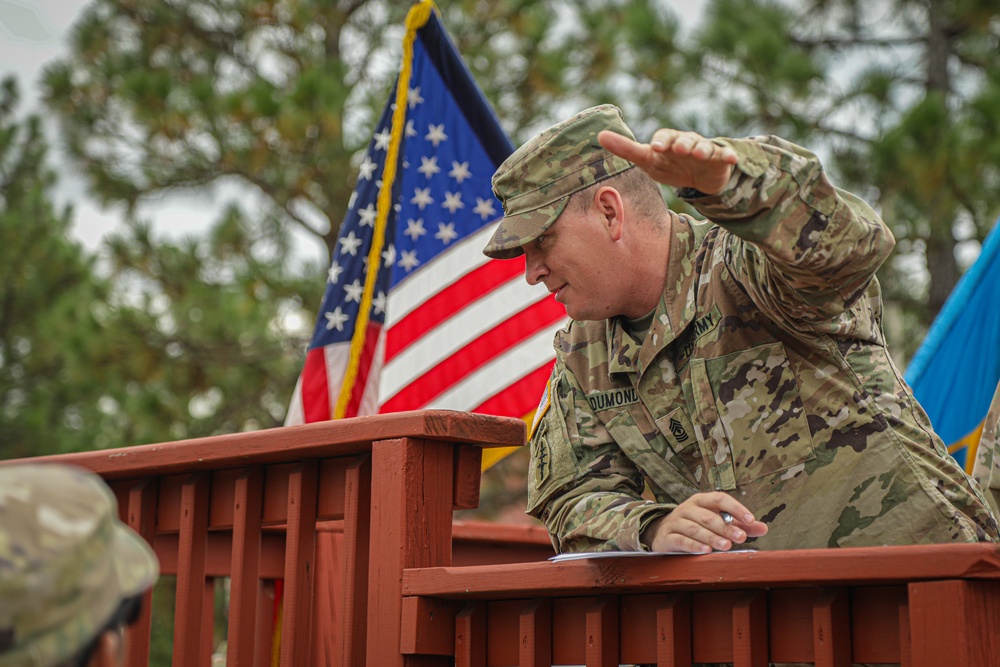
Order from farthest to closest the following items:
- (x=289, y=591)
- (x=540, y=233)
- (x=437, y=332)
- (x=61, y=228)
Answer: (x=61, y=228)
(x=437, y=332)
(x=289, y=591)
(x=540, y=233)

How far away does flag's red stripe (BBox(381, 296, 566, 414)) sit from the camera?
15.5ft

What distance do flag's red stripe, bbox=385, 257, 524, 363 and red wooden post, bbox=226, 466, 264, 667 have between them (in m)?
1.91

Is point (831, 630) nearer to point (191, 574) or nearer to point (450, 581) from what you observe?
point (450, 581)

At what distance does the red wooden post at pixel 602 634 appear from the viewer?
2311 millimetres

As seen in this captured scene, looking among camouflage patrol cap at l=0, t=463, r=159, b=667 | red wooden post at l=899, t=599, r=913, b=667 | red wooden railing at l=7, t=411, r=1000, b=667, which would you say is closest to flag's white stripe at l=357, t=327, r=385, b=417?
red wooden railing at l=7, t=411, r=1000, b=667

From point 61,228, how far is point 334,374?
14074 mm

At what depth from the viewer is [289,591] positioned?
2.74 m

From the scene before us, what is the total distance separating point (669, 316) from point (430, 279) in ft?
7.96

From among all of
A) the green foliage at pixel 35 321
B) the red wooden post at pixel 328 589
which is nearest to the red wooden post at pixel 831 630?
the red wooden post at pixel 328 589

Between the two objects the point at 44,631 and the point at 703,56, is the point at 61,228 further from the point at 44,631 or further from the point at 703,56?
the point at 44,631

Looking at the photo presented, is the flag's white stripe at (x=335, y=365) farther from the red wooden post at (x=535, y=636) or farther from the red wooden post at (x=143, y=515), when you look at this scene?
the red wooden post at (x=535, y=636)

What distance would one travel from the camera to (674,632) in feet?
7.24

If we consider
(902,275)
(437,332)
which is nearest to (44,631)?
(437,332)

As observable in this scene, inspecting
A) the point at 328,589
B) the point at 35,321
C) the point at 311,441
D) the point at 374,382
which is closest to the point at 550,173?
the point at 311,441
